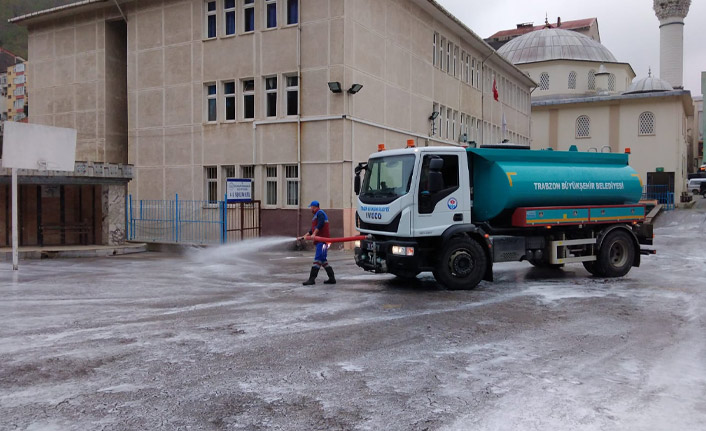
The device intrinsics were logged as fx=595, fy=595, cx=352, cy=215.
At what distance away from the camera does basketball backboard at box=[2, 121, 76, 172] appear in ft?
50.7

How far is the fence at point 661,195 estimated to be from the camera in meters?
42.1

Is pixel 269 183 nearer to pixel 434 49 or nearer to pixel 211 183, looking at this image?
pixel 211 183

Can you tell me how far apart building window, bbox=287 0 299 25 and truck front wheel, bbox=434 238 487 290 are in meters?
13.9

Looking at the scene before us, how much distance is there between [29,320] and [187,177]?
16.3 meters

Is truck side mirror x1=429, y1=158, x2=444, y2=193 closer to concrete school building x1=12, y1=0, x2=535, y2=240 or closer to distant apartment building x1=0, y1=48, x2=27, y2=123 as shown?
concrete school building x1=12, y1=0, x2=535, y2=240

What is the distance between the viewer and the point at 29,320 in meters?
9.30

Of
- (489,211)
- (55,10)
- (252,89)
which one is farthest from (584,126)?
(489,211)

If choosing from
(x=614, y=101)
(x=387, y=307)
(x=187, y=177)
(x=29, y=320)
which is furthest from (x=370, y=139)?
(x=614, y=101)

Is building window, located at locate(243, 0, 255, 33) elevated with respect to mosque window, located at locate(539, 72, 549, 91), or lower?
lower

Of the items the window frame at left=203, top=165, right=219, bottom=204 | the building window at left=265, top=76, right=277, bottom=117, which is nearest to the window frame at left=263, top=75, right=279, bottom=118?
the building window at left=265, top=76, right=277, bottom=117

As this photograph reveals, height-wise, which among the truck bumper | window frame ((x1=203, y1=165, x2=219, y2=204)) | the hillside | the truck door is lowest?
the truck bumper

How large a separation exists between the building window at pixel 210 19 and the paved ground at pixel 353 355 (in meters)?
14.4

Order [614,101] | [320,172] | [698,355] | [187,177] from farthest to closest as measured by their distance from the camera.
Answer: [614,101] → [187,177] → [320,172] → [698,355]

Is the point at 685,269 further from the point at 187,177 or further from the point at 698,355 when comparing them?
the point at 187,177
